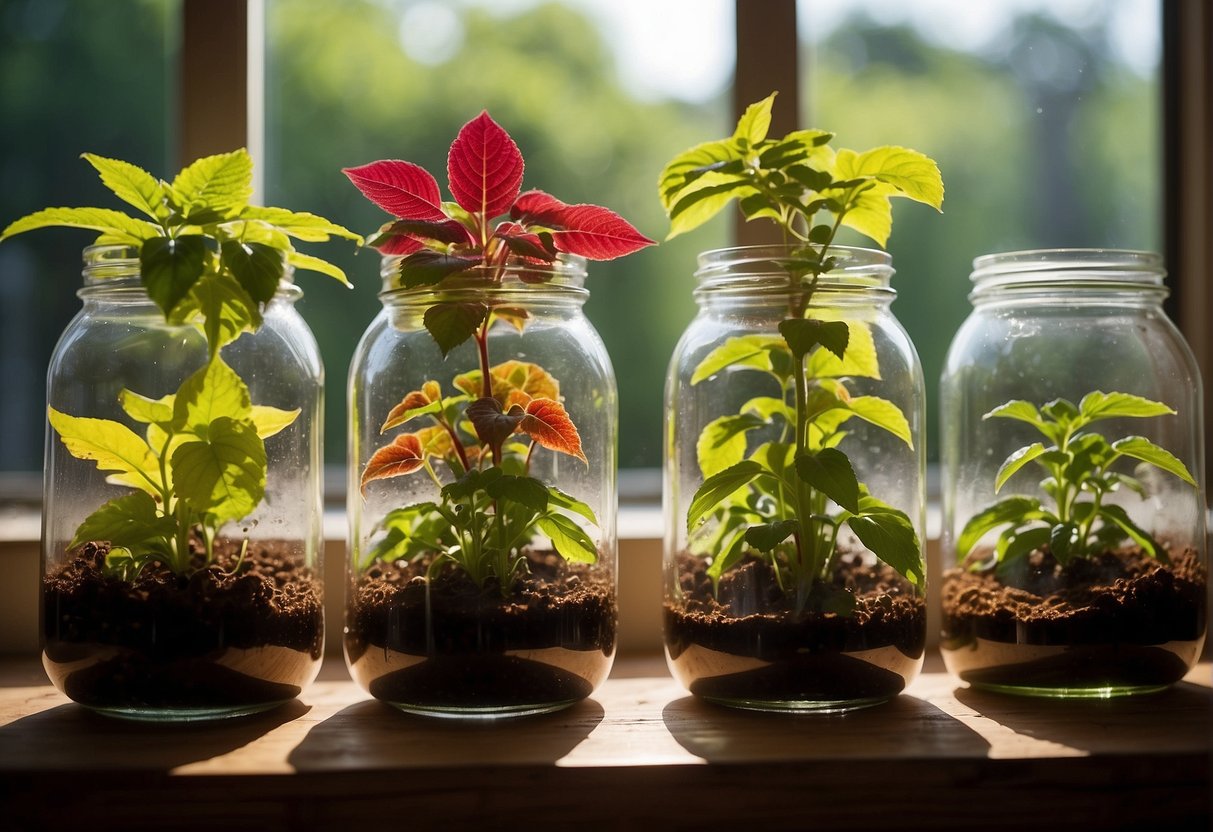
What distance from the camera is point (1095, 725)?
0.85 meters

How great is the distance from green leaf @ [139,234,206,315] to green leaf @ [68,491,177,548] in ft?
0.59

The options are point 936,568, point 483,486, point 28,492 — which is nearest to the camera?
point 483,486

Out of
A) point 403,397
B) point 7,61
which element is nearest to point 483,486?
point 403,397

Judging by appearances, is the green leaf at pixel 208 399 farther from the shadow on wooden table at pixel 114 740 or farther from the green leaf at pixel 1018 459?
the green leaf at pixel 1018 459

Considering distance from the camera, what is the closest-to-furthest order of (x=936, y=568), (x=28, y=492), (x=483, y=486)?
(x=483, y=486), (x=936, y=568), (x=28, y=492)

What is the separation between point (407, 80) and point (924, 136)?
70 cm

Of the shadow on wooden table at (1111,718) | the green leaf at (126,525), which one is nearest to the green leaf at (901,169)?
the shadow on wooden table at (1111,718)

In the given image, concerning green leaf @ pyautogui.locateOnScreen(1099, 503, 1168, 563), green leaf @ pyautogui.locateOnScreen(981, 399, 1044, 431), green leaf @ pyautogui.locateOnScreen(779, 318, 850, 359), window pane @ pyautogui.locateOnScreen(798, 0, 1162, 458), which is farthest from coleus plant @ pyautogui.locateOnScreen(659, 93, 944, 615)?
window pane @ pyautogui.locateOnScreen(798, 0, 1162, 458)

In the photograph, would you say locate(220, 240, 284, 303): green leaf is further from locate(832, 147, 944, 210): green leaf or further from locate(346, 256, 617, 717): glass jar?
locate(832, 147, 944, 210): green leaf

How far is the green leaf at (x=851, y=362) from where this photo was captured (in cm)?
95

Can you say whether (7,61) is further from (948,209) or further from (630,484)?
(948,209)

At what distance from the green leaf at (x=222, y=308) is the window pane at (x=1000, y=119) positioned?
0.83 metres

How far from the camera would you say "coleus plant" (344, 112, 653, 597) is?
2.74 feet

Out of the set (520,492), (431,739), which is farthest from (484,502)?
(431,739)
